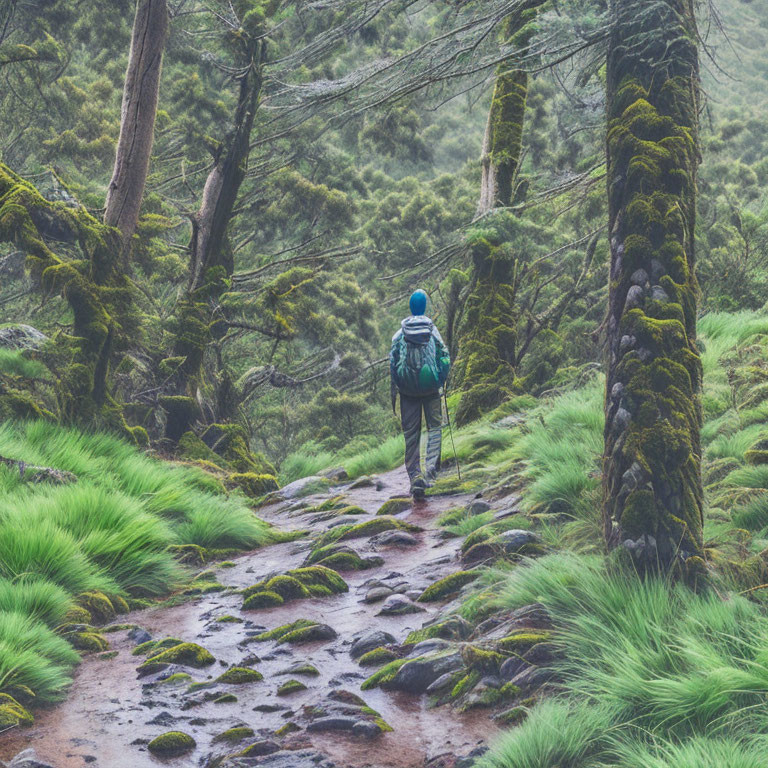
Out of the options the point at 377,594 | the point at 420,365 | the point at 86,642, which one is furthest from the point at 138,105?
the point at 86,642

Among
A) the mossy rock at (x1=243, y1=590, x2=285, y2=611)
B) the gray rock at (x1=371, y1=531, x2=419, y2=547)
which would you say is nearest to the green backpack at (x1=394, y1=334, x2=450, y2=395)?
the gray rock at (x1=371, y1=531, x2=419, y2=547)

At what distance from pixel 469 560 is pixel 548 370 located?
29.8ft

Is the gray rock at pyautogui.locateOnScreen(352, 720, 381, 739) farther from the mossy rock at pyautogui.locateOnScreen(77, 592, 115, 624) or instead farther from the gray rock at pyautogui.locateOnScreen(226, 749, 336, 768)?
the mossy rock at pyautogui.locateOnScreen(77, 592, 115, 624)

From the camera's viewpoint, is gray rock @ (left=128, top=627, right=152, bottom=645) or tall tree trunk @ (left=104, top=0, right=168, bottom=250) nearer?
gray rock @ (left=128, top=627, right=152, bottom=645)

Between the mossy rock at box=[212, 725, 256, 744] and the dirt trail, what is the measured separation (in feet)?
0.13

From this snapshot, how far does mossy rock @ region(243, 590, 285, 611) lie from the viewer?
5.70 metres

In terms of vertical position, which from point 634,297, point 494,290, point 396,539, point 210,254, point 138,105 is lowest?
point 396,539

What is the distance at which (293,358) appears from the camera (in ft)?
56.9

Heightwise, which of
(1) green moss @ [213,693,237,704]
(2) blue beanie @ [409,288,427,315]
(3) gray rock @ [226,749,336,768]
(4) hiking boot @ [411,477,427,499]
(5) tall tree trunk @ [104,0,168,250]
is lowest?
(1) green moss @ [213,693,237,704]

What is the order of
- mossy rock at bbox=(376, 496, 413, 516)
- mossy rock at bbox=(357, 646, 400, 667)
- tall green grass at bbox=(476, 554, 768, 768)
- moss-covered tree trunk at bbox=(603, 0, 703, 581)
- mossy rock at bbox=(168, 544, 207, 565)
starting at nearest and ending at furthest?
tall green grass at bbox=(476, 554, 768, 768) → moss-covered tree trunk at bbox=(603, 0, 703, 581) → mossy rock at bbox=(357, 646, 400, 667) → mossy rock at bbox=(168, 544, 207, 565) → mossy rock at bbox=(376, 496, 413, 516)

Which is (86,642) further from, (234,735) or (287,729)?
(287,729)

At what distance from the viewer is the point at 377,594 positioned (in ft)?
18.6

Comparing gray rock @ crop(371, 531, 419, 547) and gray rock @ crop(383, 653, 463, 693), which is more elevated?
gray rock @ crop(371, 531, 419, 547)

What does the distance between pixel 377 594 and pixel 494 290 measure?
8003 mm
